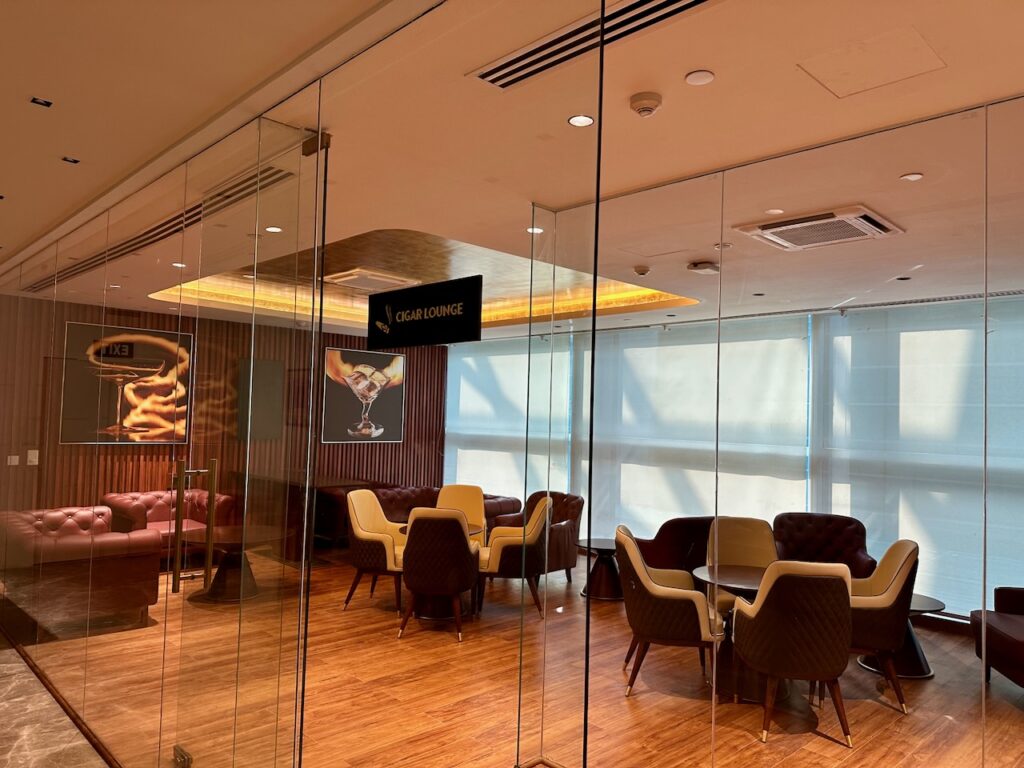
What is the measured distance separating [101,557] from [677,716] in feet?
10.6

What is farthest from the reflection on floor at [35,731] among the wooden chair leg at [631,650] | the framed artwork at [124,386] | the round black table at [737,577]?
the round black table at [737,577]

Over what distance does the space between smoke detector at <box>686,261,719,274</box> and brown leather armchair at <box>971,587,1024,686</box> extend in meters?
1.79

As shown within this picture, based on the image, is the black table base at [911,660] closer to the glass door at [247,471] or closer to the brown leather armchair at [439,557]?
the glass door at [247,471]

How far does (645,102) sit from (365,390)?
755cm

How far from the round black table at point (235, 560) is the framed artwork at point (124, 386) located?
0.53m

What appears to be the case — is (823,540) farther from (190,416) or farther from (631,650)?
(190,416)

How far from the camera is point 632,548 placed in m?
3.49

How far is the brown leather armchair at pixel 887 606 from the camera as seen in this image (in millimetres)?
2678

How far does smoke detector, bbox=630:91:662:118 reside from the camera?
2.32 meters

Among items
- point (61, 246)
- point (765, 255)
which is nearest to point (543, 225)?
point (765, 255)

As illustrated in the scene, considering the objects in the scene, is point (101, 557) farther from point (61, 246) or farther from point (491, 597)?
point (491, 597)

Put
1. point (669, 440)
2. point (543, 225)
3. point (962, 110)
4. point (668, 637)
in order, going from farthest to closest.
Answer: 1. point (668, 637)
2. point (669, 440)
3. point (543, 225)
4. point (962, 110)

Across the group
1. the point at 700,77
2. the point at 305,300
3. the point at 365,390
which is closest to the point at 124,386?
the point at 305,300

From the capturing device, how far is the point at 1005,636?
2.34 m
